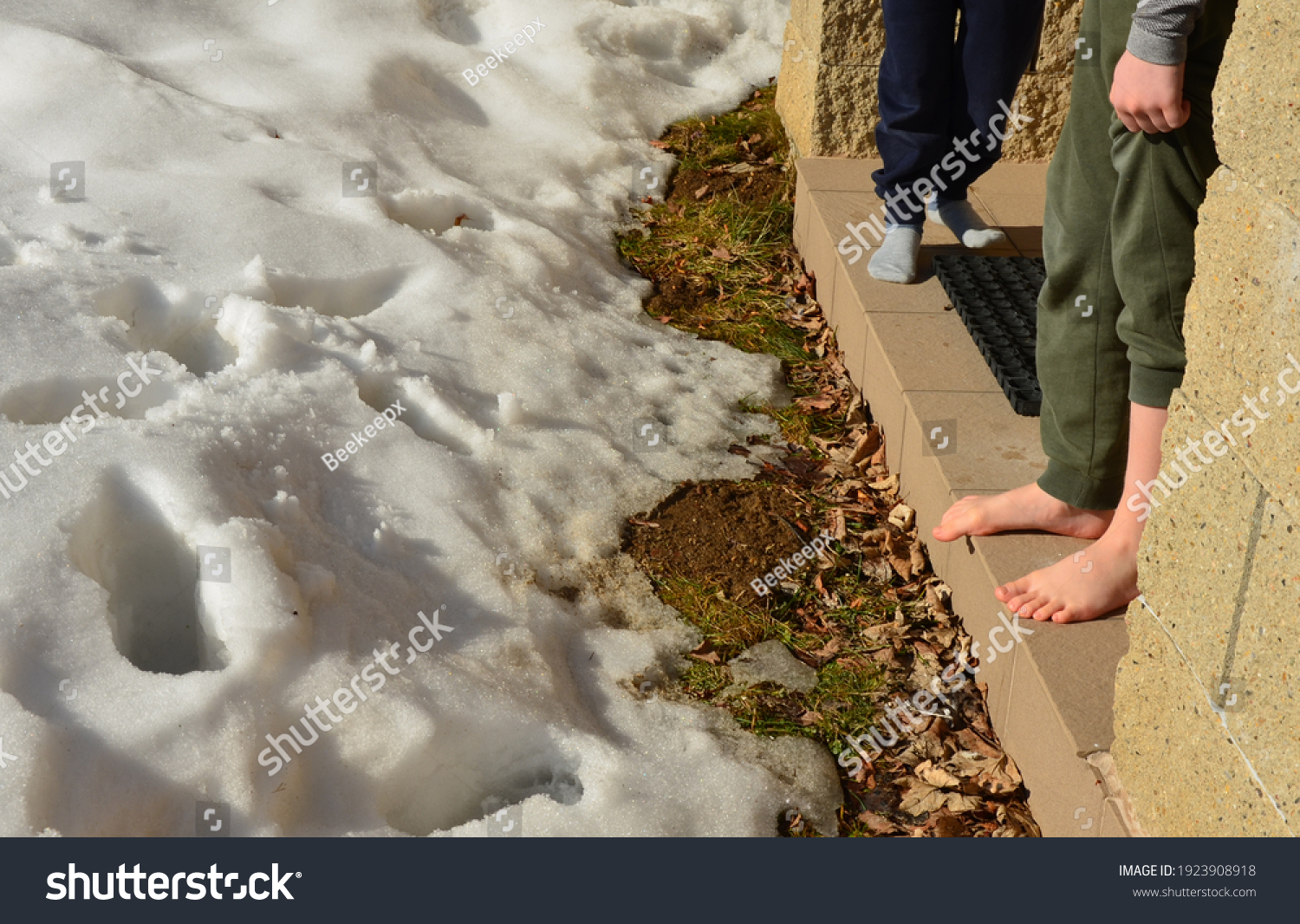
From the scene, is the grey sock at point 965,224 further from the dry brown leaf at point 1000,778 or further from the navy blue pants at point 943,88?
the dry brown leaf at point 1000,778

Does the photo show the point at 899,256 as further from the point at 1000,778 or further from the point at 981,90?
the point at 1000,778

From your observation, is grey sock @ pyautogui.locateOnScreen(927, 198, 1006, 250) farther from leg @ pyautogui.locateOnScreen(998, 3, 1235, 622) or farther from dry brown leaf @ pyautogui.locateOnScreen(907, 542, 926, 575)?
leg @ pyautogui.locateOnScreen(998, 3, 1235, 622)

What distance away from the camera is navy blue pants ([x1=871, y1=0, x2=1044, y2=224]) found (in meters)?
3.59

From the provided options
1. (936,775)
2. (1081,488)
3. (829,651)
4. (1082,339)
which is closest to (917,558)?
(829,651)

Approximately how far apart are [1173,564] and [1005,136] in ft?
10.0

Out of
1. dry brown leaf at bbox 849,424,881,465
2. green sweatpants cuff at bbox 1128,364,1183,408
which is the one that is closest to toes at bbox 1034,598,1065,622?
green sweatpants cuff at bbox 1128,364,1183,408

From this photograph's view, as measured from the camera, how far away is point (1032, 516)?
2643 millimetres

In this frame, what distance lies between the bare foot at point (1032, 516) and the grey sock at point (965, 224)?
1566mm

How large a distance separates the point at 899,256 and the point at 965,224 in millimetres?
422

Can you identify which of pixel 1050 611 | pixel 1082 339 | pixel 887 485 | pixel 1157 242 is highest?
pixel 1157 242

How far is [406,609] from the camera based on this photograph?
100 inches

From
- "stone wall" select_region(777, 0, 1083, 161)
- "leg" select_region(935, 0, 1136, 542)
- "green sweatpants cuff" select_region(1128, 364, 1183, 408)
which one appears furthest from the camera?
"stone wall" select_region(777, 0, 1083, 161)

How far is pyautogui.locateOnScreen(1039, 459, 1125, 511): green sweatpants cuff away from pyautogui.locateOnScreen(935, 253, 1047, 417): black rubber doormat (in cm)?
60

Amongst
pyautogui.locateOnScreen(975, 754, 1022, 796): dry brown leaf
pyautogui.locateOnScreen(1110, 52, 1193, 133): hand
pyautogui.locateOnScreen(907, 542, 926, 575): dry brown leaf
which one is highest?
pyautogui.locateOnScreen(1110, 52, 1193, 133): hand
